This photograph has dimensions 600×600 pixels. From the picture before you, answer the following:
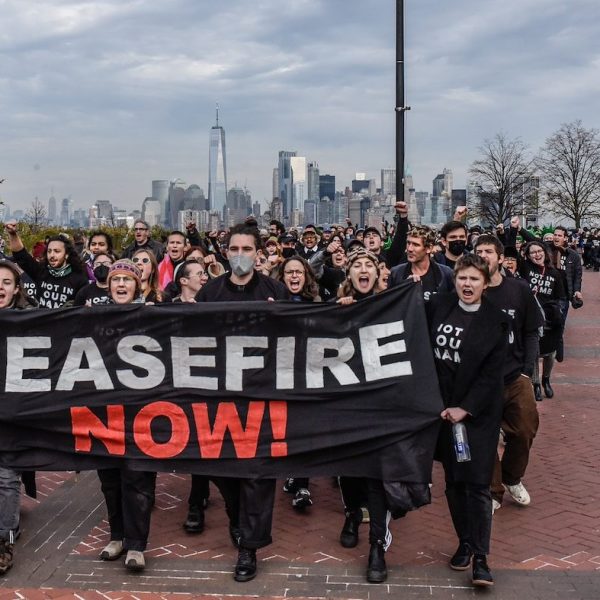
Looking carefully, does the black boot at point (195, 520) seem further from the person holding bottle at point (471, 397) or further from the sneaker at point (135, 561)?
the person holding bottle at point (471, 397)

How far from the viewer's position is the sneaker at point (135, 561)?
4953mm

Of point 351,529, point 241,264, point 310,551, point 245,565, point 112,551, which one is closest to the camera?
point 245,565

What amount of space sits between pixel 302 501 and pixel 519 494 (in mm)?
1615

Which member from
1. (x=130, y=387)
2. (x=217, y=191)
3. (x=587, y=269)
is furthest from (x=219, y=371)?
(x=217, y=191)

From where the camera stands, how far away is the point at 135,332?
5.27m

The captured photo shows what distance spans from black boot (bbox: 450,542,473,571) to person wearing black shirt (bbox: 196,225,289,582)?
44.5 inches

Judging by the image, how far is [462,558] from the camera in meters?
4.95

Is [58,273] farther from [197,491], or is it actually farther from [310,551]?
[310,551]

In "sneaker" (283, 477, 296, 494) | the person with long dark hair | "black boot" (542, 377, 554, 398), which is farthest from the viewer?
"black boot" (542, 377, 554, 398)

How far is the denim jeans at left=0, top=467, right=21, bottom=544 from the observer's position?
5.14m

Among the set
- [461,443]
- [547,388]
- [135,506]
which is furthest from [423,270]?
[547,388]

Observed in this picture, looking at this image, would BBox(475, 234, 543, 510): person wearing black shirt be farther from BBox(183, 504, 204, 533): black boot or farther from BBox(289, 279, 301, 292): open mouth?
BBox(183, 504, 204, 533): black boot

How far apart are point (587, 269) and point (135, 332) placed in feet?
136

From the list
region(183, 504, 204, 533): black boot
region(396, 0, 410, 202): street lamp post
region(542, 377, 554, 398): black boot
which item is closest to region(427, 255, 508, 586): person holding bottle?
region(183, 504, 204, 533): black boot
